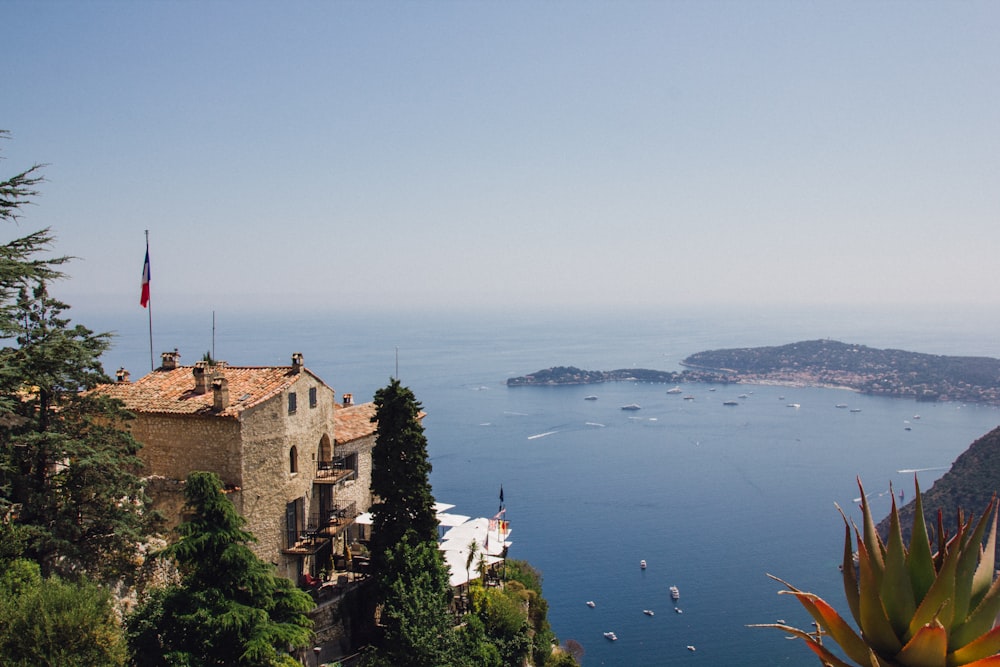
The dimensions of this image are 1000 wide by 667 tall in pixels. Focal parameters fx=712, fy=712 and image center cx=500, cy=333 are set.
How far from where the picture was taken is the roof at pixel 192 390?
19938 mm

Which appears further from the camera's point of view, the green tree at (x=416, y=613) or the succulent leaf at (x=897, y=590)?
the green tree at (x=416, y=613)

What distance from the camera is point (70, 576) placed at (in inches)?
641

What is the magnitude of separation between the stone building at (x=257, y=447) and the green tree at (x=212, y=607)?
3.31 meters

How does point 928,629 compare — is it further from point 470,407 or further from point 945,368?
point 945,368

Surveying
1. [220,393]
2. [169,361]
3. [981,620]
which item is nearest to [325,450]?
[220,393]

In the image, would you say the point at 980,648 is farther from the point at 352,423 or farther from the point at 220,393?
the point at 352,423

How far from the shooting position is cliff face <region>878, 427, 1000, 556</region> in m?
57.7

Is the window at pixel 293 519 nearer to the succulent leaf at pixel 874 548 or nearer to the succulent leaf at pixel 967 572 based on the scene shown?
the succulent leaf at pixel 874 548

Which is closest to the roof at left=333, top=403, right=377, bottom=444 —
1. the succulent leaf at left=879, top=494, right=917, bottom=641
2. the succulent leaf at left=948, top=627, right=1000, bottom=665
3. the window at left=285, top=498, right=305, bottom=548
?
the window at left=285, top=498, right=305, bottom=548

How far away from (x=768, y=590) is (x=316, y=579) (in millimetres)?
48951

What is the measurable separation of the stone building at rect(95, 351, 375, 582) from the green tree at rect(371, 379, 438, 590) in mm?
1896

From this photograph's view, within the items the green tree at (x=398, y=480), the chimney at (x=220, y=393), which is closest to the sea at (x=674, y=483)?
the green tree at (x=398, y=480)

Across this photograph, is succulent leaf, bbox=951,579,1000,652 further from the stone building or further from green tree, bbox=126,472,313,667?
the stone building

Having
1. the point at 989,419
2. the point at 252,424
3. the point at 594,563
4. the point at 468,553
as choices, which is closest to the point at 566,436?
the point at 594,563
